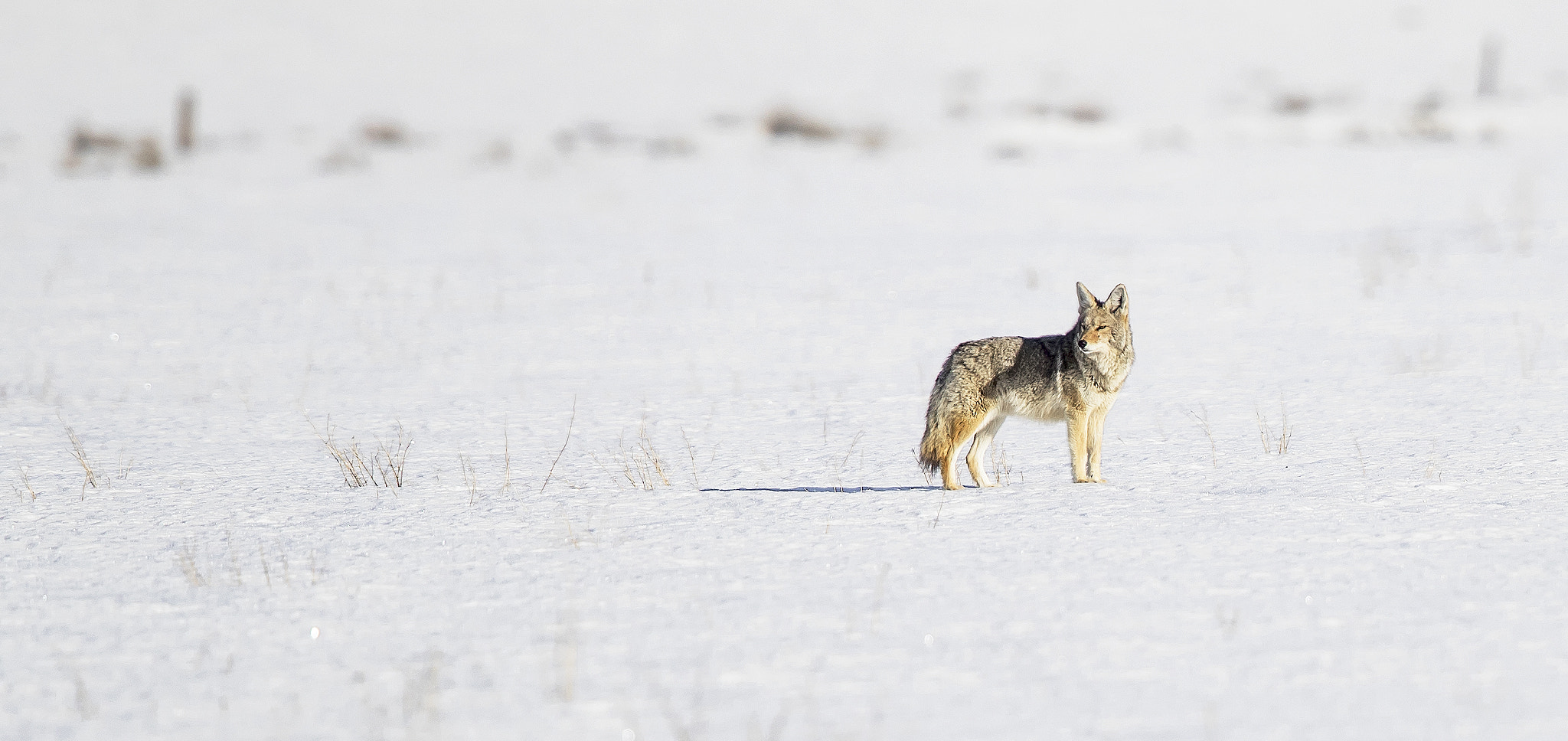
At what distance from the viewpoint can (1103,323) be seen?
5.86 metres

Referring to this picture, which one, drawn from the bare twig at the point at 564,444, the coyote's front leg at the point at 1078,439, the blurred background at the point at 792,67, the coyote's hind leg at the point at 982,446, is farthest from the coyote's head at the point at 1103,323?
the blurred background at the point at 792,67

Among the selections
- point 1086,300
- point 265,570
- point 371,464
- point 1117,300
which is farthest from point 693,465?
point 265,570

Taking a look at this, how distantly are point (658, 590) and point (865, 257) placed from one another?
9.99m

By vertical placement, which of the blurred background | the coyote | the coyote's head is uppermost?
the blurred background

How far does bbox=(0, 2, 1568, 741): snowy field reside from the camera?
358 cm

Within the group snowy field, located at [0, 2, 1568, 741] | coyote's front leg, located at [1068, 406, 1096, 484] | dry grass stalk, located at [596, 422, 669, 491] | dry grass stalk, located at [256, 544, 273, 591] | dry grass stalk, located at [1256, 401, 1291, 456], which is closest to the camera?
snowy field, located at [0, 2, 1568, 741]

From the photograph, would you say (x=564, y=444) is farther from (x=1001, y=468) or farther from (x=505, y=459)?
(x=1001, y=468)

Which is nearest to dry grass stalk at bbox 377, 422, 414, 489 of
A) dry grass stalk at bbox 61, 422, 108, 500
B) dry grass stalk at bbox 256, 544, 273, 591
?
dry grass stalk at bbox 256, 544, 273, 591

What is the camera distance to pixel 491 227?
54.7ft

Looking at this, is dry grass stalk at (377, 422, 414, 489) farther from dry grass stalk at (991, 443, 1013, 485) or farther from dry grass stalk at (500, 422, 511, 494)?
dry grass stalk at (991, 443, 1013, 485)

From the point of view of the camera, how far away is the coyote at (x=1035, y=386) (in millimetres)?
5699

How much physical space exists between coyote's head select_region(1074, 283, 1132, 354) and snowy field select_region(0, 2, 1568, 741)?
58cm

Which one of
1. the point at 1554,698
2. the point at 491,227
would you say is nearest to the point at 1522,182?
the point at 491,227

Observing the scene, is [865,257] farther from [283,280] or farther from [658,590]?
[658,590]
